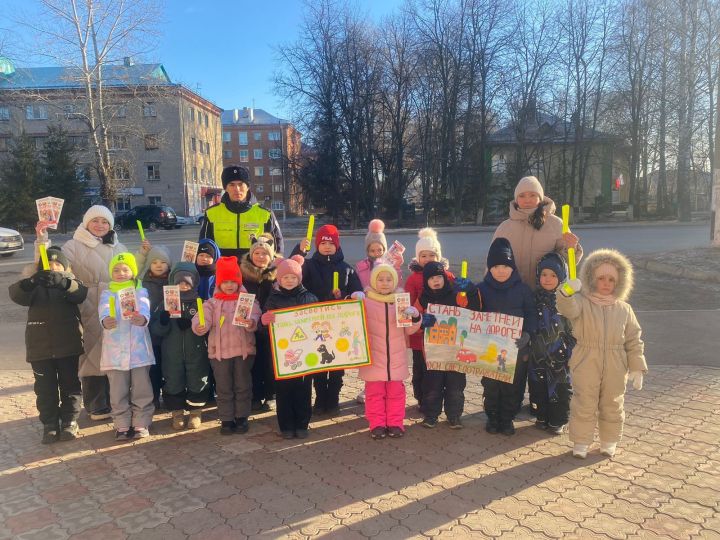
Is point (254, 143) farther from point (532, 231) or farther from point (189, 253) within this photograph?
point (532, 231)

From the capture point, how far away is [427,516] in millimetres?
3162

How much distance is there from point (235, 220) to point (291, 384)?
5.81 feet

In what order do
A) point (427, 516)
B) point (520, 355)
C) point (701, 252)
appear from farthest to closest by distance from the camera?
1. point (701, 252)
2. point (520, 355)
3. point (427, 516)

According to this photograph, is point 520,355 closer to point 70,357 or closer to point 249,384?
point 249,384

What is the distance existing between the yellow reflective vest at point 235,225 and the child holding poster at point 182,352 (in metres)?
0.60

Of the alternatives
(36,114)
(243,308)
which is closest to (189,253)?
(243,308)

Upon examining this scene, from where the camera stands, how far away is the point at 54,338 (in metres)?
4.24

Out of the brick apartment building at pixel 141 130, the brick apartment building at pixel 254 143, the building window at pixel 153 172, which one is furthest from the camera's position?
the brick apartment building at pixel 254 143

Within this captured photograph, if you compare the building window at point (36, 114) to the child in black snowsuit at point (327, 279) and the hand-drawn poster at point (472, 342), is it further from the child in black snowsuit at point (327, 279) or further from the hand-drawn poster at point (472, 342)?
the hand-drawn poster at point (472, 342)

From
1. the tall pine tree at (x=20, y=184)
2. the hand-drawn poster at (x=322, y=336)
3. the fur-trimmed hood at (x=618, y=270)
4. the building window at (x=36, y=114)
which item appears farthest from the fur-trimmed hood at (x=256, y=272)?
the building window at (x=36, y=114)

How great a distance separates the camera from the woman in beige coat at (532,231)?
4609mm

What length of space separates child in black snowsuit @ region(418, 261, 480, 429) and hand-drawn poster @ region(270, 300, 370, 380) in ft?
1.96

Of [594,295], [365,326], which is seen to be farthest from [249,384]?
[594,295]

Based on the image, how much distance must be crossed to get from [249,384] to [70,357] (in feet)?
5.05
